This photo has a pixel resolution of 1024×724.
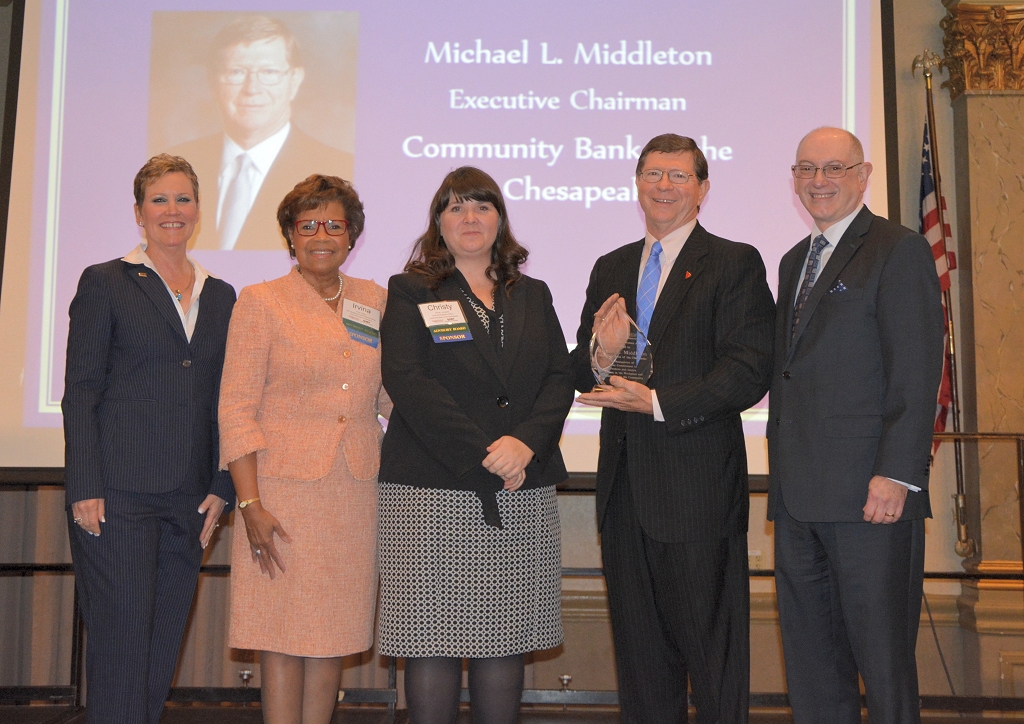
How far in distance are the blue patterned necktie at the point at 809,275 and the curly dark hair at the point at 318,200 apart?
50.6 inches

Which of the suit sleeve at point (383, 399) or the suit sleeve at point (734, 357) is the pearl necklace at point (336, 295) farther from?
the suit sleeve at point (734, 357)

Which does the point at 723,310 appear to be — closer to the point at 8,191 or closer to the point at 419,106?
the point at 419,106

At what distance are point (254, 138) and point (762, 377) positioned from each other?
2904 millimetres

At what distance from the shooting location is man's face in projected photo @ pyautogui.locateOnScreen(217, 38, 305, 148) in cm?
435

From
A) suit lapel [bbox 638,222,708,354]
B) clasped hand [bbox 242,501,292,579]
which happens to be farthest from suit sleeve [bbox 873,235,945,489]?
clasped hand [bbox 242,501,292,579]

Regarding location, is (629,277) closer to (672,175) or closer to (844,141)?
(672,175)

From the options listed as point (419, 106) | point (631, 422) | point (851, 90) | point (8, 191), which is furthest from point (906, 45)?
point (8, 191)

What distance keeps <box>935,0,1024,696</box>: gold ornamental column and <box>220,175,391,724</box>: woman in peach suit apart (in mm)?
3604

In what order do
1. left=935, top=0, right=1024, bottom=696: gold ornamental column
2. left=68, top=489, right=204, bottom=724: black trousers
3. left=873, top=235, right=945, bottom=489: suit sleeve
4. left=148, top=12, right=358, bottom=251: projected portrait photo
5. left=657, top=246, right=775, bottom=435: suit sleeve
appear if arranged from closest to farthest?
1. left=873, top=235, right=945, bottom=489: suit sleeve
2. left=657, top=246, right=775, bottom=435: suit sleeve
3. left=68, top=489, right=204, bottom=724: black trousers
4. left=148, top=12, right=358, bottom=251: projected portrait photo
5. left=935, top=0, right=1024, bottom=696: gold ornamental column

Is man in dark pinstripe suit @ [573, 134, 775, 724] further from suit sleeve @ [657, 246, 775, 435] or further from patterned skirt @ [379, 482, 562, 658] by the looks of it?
patterned skirt @ [379, 482, 562, 658]

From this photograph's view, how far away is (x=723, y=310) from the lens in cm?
252

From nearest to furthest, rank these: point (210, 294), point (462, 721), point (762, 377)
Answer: point (762, 377) → point (210, 294) → point (462, 721)

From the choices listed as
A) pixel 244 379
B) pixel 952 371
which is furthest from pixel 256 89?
pixel 952 371

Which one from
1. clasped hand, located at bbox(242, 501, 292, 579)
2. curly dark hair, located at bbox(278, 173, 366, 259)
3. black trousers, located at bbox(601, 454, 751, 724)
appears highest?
curly dark hair, located at bbox(278, 173, 366, 259)
